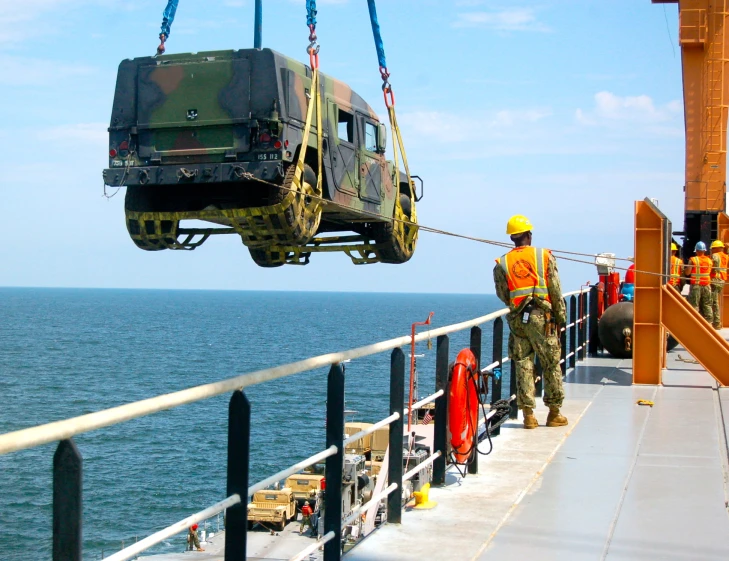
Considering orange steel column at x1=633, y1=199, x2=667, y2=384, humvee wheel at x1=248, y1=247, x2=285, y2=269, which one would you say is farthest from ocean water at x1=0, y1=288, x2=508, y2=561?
orange steel column at x1=633, y1=199, x2=667, y2=384

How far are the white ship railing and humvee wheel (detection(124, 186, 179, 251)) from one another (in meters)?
3.17

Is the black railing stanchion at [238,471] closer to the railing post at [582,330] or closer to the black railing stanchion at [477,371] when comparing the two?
the black railing stanchion at [477,371]

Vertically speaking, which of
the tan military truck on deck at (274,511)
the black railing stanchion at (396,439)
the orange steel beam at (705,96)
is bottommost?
the tan military truck on deck at (274,511)

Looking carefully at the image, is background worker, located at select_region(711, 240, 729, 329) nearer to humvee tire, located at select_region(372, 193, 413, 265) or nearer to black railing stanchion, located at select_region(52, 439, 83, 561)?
humvee tire, located at select_region(372, 193, 413, 265)

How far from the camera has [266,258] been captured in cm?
1012

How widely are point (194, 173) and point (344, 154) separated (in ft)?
5.66

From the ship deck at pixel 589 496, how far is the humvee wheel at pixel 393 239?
7.80ft

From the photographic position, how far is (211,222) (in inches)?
366

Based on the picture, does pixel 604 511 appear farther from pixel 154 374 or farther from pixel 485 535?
pixel 154 374

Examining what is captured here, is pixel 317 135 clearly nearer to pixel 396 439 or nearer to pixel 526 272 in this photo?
pixel 526 272

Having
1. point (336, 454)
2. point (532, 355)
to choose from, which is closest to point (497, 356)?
point (532, 355)

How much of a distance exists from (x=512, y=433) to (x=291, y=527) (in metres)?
32.7

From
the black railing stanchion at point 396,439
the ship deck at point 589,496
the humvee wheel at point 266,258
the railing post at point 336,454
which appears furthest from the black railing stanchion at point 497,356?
the railing post at point 336,454

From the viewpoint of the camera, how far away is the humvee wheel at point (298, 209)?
8359 millimetres
